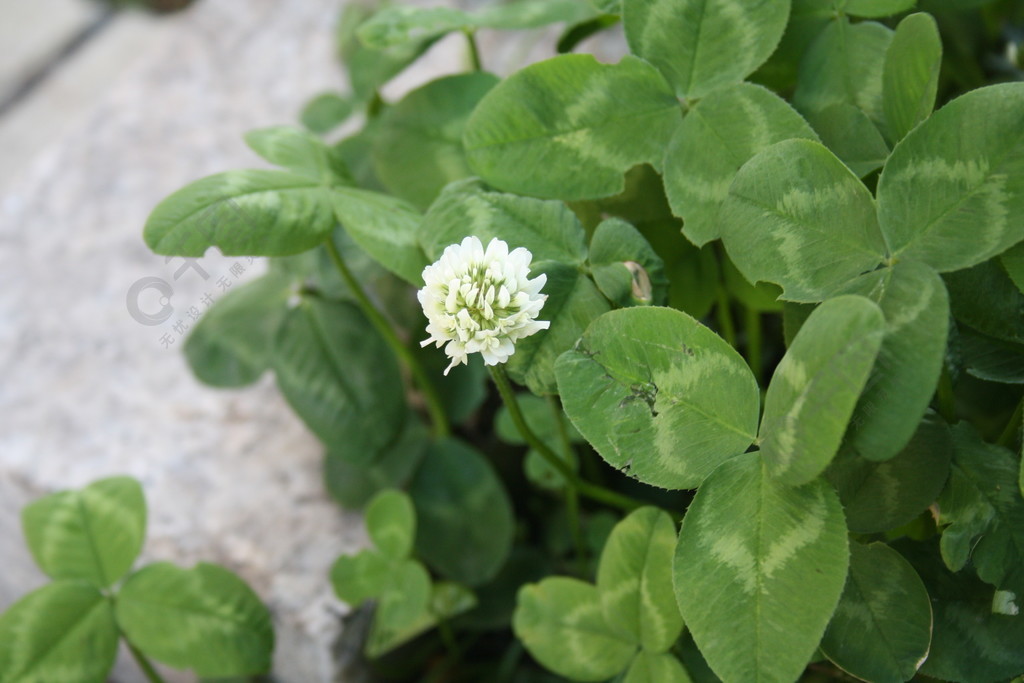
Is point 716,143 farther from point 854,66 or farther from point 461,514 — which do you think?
point 461,514

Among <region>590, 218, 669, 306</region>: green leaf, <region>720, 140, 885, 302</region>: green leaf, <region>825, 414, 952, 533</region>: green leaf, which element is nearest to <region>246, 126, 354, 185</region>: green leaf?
<region>590, 218, 669, 306</region>: green leaf

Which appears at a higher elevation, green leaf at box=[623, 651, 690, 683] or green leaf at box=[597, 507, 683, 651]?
green leaf at box=[597, 507, 683, 651]

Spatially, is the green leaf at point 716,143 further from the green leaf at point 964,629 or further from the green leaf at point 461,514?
the green leaf at point 461,514

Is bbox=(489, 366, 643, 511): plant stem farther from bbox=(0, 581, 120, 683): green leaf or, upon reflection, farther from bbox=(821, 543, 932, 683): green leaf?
bbox=(0, 581, 120, 683): green leaf

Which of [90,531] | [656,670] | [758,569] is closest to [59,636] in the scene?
[90,531]

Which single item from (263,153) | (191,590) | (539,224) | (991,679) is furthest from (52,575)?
(991,679)

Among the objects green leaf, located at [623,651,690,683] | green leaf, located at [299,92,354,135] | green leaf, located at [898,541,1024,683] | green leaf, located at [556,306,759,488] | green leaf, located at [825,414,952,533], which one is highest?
green leaf, located at [556,306,759,488]
